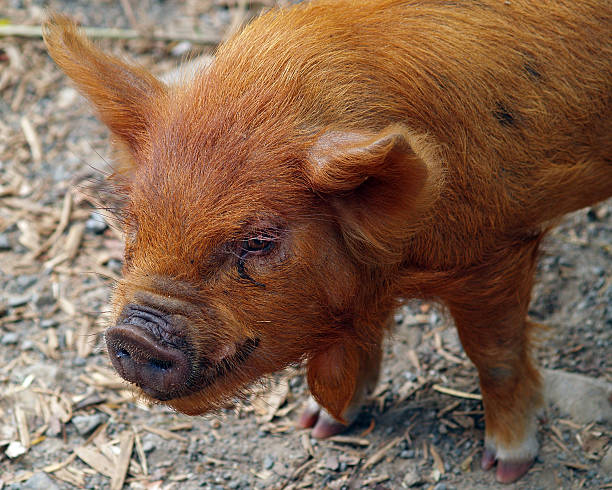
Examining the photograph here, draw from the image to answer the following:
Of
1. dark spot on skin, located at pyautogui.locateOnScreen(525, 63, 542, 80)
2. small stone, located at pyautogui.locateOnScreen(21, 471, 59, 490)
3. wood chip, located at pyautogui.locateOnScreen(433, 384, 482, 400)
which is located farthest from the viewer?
wood chip, located at pyautogui.locateOnScreen(433, 384, 482, 400)

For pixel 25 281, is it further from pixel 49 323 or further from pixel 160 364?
pixel 160 364

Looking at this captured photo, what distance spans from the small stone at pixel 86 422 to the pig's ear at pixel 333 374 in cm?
A: 147

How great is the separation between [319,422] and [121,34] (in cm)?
451

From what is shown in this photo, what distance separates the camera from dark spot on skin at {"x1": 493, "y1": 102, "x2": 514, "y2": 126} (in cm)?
350

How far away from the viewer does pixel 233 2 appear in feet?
26.7

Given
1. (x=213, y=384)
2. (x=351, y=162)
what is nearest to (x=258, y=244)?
(x=351, y=162)

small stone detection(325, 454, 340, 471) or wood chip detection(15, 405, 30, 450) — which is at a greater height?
wood chip detection(15, 405, 30, 450)

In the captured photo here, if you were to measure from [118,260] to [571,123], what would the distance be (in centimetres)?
349

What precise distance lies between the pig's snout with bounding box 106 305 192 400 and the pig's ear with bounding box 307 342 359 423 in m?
0.93

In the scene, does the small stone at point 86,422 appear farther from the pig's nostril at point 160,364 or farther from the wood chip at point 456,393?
the wood chip at point 456,393

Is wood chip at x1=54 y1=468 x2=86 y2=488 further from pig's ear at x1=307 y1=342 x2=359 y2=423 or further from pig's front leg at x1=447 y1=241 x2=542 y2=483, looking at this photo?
pig's front leg at x1=447 y1=241 x2=542 y2=483

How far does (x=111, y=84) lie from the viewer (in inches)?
138

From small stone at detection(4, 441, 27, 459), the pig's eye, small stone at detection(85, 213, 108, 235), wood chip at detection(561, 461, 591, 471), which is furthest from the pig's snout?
small stone at detection(85, 213, 108, 235)

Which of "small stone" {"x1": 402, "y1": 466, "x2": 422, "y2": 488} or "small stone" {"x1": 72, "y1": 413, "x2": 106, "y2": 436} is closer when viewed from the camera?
"small stone" {"x1": 402, "y1": 466, "x2": 422, "y2": 488}
